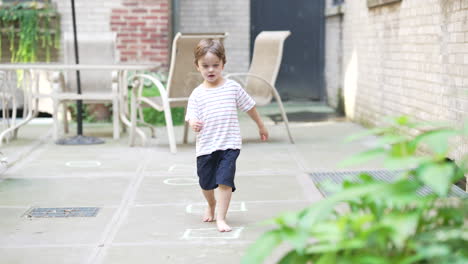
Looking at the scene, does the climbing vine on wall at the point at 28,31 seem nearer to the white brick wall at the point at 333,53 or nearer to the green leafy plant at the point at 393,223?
the white brick wall at the point at 333,53

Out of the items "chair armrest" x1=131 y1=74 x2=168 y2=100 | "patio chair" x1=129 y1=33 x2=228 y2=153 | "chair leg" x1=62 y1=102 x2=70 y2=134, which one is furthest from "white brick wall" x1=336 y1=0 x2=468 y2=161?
"chair leg" x1=62 y1=102 x2=70 y2=134

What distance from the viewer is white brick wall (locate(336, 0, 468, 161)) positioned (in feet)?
17.9

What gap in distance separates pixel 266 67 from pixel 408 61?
150 centimetres

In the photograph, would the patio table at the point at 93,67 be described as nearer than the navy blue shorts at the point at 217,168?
No

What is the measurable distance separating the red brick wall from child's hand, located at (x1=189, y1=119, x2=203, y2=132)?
20.7 ft

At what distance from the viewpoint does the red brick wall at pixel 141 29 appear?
10227 mm

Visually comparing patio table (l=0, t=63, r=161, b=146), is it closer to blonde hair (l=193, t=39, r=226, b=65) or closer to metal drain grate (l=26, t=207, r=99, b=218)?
metal drain grate (l=26, t=207, r=99, b=218)

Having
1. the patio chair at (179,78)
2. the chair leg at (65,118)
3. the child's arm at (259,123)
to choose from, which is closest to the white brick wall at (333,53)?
the patio chair at (179,78)

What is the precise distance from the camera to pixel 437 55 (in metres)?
5.94

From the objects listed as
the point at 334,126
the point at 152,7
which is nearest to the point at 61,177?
the point at 334,126

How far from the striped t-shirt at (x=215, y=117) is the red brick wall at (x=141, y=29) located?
619 centimetres

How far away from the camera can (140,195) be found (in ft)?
16.6

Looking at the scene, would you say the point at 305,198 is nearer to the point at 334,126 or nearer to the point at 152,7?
the point at 334,126

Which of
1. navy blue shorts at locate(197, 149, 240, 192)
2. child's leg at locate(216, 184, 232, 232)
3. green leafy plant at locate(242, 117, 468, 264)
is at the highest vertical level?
green leafy plant at locate(242, 117, 468, 264)
